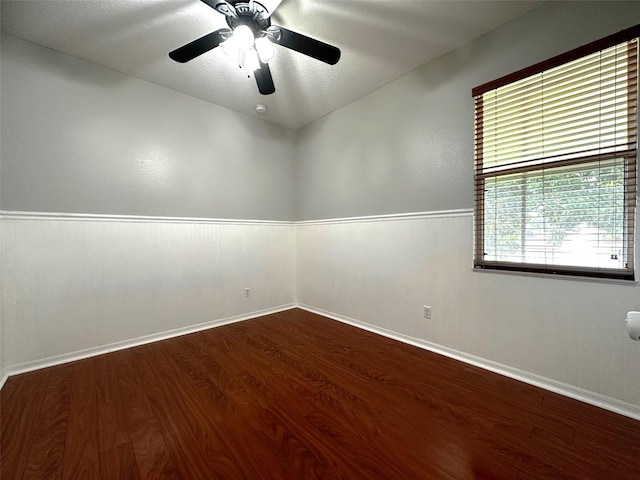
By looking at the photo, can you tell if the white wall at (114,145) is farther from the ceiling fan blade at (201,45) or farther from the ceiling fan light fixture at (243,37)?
the ceiling fan light fixture at (243,37)

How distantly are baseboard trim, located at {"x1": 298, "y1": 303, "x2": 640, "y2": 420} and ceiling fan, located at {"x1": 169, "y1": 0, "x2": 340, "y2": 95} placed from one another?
8.02 feet

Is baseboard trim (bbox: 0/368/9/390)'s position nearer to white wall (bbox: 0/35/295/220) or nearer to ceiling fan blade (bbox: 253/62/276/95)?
white wall (bbox: 0/35/295/220)

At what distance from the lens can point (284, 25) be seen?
1.94m

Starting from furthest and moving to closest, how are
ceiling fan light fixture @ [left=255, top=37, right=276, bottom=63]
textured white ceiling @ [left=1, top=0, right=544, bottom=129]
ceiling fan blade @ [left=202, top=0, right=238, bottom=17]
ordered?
1. textured white ceiling @ [left=1, top=0, right=544, bottom=129]
2. ceiling fan light fixture @ [left=255, top=37, right=276, bottom=63]
3. ceiling fan blade @ [left=202, top=0, right=238, bottom=17]

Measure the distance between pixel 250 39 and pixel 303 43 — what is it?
1.09ft

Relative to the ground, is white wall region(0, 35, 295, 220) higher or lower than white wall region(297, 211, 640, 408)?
higher

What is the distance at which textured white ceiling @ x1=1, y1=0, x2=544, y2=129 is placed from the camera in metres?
1.75

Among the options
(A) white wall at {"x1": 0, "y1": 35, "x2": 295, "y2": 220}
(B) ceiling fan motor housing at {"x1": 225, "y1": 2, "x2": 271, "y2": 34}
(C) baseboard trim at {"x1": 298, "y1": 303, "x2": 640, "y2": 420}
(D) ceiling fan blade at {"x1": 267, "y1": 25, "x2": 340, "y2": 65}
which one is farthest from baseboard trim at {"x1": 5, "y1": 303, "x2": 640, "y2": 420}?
(B) ceiling fan motor housing at {"x1": 225, "y1": 2, "x2": 271, "y2": 34}

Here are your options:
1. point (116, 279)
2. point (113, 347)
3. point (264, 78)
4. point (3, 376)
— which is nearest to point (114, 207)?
point (116, 279)

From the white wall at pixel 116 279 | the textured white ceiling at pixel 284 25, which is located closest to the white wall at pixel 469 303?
the white wall at pixel 116 279

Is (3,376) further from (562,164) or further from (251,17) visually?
(562,164)

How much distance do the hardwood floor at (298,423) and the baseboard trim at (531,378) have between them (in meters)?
0.07

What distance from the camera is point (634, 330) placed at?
47.4 inches

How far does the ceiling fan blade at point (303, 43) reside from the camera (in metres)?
1.59
